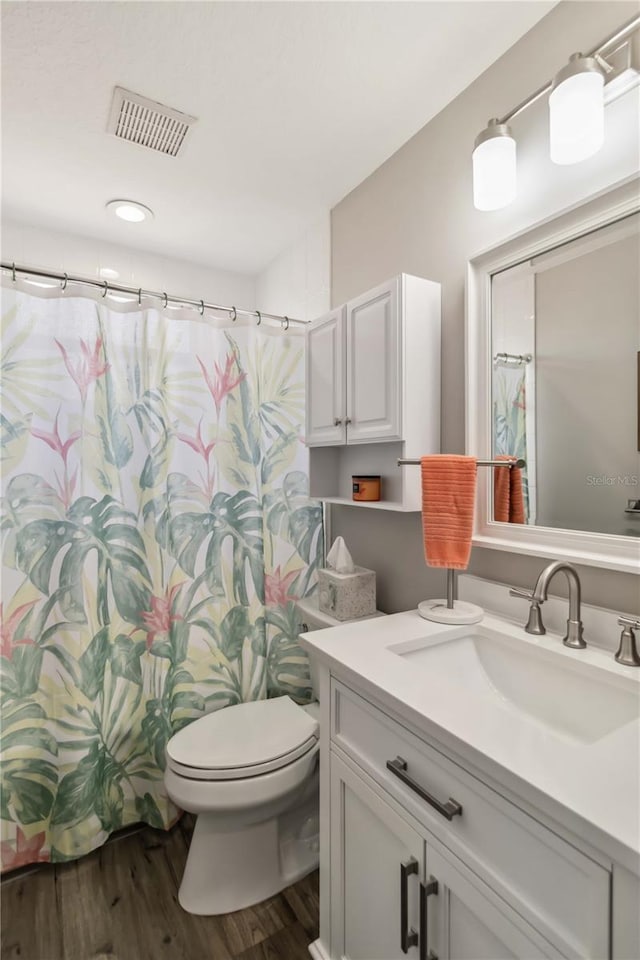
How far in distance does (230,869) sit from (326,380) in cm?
157

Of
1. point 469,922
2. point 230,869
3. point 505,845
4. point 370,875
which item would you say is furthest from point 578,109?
point 230,869

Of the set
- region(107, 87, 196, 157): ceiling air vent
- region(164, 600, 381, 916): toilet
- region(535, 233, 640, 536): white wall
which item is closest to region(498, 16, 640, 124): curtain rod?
region(535, 233, 640, 536): white wall

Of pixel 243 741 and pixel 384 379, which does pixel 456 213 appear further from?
pixel 243 741

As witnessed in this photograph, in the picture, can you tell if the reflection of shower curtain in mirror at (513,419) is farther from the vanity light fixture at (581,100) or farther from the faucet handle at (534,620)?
the vanity light fixture at (581,100)

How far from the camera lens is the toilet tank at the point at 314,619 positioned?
5.09 ft

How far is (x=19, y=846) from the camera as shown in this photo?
1.47 m

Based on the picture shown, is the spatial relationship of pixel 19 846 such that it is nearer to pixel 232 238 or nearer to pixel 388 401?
pixel 388 401

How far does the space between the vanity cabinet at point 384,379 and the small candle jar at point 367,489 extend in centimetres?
5

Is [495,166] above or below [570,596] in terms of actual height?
above

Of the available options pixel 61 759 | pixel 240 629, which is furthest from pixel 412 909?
pixel 61 759

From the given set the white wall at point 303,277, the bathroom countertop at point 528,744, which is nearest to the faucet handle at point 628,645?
the bathroom countertop at point 528,744

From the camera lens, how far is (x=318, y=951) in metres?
1.12

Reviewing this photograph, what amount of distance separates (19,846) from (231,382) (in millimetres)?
1692

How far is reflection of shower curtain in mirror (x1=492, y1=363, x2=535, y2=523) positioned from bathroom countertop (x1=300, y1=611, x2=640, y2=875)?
1.30 feet
